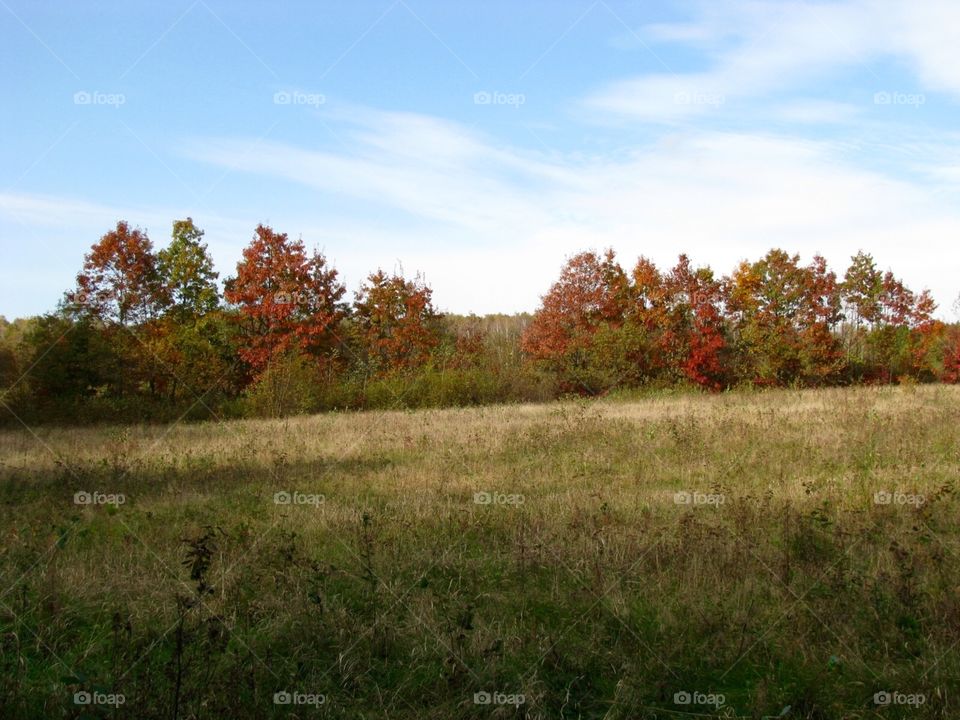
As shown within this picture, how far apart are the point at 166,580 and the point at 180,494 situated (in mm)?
4810

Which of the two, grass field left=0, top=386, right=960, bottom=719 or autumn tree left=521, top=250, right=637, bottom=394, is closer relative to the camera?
grass field left=0, top=386, right=960, bottom=719

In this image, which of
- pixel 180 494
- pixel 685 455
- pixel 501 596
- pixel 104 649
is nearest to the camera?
pixel 104 649

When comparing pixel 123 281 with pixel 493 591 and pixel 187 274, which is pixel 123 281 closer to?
pixel 187 274

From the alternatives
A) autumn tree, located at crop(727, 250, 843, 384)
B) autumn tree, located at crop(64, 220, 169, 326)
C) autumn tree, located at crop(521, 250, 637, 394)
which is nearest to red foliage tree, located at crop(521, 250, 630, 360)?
autumn tree, located at crop(521, 250, 637, 394)

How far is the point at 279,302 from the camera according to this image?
34.8m

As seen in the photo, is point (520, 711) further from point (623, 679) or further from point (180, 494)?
point (180, 494)

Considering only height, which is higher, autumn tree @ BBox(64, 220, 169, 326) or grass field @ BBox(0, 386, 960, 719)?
autumn tree @ BBox(64, 220, 169, 326)

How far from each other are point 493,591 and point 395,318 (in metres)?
32.8

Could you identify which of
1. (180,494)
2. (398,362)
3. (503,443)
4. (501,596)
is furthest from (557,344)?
(501,596)

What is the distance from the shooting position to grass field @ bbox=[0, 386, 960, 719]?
464 centimetres

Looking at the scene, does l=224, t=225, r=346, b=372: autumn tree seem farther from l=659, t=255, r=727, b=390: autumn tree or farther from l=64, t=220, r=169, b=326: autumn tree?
l=659, t=255, r=727, b=390: autumn tree

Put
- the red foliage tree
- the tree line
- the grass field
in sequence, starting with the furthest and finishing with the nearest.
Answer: the red foliage tree → the tree line → the grass field

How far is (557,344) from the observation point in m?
36.2

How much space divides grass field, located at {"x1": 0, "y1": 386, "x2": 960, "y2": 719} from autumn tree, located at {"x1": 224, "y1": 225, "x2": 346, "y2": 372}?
22330mm
